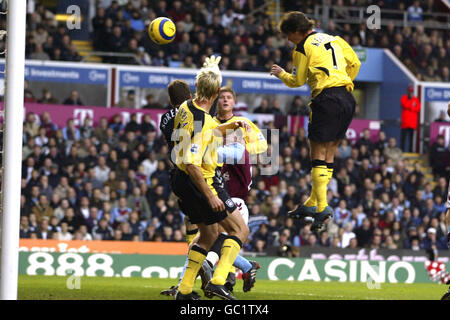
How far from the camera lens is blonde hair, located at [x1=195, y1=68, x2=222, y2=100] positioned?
948cm

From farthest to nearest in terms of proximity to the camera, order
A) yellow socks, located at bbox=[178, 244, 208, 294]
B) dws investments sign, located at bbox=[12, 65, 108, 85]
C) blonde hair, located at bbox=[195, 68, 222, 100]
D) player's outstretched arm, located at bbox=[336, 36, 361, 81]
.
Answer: dws investments sign, located at bbox=[12, 65, 108, 85] < player's outstretched arm, located at bbox=[336, 36, 361, 81] < yellow socks, located at bbox=[178, 244, 208, 294] < blonde hair, located at bbox=[195, 68, 222, 100]

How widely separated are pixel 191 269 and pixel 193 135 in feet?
4.52

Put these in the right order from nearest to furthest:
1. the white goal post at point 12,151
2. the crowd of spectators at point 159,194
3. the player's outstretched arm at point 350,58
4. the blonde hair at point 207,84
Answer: the white goal post at point 12,151, the blonde hair at point 207,84, the player's outstretched arm at point 350,58, the crowd of spectators at point 159,194

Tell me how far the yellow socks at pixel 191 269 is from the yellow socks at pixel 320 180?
1.65 metres

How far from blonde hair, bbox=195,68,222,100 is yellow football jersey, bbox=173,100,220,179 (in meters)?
0.13

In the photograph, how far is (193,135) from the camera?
9.41 meters

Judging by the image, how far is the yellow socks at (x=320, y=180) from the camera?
10.8m

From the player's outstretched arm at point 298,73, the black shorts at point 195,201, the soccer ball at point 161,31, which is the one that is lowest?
the black shorts at point 195,201

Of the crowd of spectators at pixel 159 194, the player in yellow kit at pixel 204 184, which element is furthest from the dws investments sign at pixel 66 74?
the player in yellow kit at pixel 204 184

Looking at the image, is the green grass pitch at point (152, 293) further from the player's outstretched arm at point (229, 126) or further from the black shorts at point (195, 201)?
the player's outstretched arm at point (229, 126)

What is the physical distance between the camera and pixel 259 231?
19984 millimetres

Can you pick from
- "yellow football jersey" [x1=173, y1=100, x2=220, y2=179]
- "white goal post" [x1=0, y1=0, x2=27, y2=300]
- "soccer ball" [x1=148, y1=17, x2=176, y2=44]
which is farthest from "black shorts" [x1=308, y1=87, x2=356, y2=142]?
"white goal post" [x1=0, y1=0, x2=27, y2=300]

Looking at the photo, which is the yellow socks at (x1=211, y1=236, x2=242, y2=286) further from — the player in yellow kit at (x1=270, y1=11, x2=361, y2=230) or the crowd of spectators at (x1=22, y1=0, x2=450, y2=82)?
the crowd of spectators at (x1=22, y1=0, x2=450, y2=82)
